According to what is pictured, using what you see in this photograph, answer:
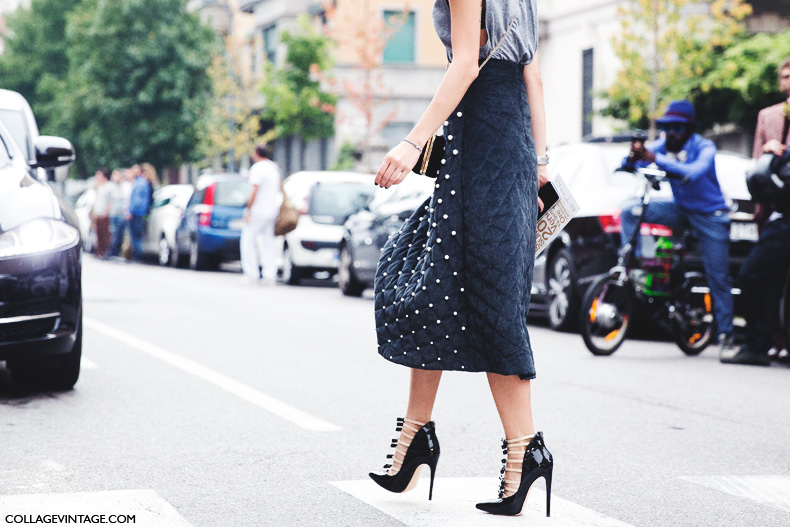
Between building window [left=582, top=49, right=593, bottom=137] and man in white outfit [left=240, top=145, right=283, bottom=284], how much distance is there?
40.0 feet

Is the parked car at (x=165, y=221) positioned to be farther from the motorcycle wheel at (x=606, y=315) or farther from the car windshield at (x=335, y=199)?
the motorcycle wheel at (x=606, y=315)

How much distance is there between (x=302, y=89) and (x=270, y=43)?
8572 mm

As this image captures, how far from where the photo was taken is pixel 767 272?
9.45 metres

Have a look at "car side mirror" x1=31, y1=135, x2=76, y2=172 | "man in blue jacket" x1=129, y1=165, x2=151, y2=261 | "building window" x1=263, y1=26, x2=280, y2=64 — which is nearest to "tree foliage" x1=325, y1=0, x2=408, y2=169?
"building window" x1=263, y1=26, x2=280, y2=64

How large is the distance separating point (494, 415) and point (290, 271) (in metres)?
11.9

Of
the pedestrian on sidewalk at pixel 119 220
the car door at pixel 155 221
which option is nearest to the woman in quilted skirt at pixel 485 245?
the car door at pixel 155 221

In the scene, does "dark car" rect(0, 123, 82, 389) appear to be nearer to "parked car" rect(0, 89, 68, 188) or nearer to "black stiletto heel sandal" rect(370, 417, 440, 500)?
"parked car" rect(0, 89, 68, 188)

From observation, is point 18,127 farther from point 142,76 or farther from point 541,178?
point 142,76

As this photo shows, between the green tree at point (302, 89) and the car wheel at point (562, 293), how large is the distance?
23.6 metres

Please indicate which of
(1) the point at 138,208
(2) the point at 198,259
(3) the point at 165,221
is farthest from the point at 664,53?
(1) the point at 138,208

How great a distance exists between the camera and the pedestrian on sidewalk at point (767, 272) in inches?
370

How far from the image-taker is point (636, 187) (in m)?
11.2

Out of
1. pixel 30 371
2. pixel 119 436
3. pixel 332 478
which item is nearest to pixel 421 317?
pixel 332 478

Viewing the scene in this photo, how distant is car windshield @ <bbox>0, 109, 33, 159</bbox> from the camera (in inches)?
326
